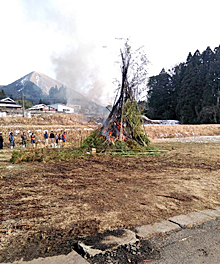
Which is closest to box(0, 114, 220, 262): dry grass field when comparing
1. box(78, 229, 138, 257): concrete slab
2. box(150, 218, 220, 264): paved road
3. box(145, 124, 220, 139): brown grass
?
box(78, 229, 138, 257): concrete slab

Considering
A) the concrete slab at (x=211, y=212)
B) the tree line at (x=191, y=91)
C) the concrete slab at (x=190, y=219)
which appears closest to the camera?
the concrete slab at (x=190, y=219)

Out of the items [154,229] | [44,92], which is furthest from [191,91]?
[44,92]

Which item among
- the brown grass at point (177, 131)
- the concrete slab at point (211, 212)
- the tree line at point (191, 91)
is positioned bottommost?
the concrete slab at point (211, 212)

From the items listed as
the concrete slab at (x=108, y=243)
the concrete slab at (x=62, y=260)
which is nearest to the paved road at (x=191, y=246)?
the concrete slab at (x=108, y=243)

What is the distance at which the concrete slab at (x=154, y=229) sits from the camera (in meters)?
3.20

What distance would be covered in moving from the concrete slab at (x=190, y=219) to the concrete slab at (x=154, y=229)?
14 centimetres

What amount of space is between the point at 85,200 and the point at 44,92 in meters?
135

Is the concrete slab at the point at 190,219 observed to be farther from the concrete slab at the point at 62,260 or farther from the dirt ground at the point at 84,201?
the concrete slab at the point at 62,260

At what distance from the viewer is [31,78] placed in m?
166

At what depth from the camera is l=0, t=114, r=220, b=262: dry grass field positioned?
10.3ft

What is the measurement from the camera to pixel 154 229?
11.0 ft

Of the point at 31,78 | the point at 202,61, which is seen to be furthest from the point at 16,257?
the point at 31,78

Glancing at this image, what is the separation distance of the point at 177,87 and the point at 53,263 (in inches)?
2076

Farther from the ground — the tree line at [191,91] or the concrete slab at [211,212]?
the tree line at [191,91]
